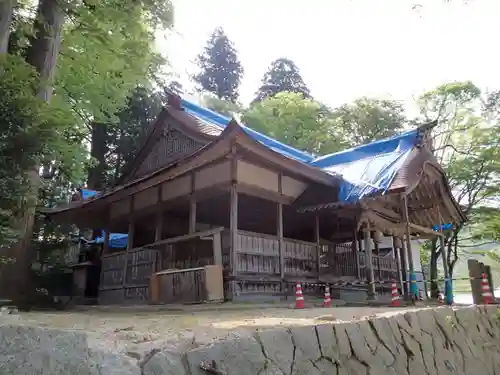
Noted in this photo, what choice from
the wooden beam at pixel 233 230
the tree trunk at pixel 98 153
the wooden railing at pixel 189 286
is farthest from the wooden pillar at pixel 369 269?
the tree trunk at pixel 98 153

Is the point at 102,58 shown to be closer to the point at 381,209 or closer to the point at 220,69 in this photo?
the point at 381,209

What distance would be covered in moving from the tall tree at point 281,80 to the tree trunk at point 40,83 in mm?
26491

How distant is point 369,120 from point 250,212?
1468 cm

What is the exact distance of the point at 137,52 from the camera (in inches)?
462

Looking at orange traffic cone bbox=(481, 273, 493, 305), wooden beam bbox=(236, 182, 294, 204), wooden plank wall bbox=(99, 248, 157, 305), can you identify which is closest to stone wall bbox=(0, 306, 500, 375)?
orange traffic cone bbox=(481, 273, 493, 305)

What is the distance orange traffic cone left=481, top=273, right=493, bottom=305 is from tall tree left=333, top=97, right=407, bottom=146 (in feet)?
53.7

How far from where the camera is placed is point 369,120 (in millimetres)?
26000

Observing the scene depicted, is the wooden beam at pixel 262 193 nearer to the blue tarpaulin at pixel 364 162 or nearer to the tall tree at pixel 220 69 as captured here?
the blue tarpaulin at pixel 364 162

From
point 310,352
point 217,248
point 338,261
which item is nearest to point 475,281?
point 338,261

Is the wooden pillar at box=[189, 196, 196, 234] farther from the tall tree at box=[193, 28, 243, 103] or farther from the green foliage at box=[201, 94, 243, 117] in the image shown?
the tall tree at box=[193, 28, 243, 103]

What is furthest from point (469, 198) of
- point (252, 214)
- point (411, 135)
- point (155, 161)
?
point (155, 161)

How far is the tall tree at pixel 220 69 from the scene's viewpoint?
3691 centimetres

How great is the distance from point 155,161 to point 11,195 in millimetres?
9054

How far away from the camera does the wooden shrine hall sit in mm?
9977
